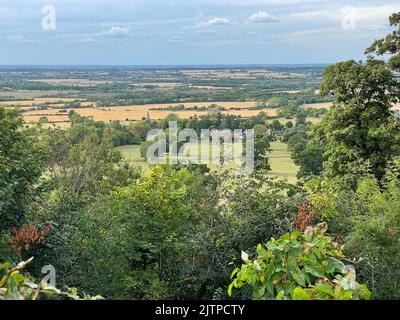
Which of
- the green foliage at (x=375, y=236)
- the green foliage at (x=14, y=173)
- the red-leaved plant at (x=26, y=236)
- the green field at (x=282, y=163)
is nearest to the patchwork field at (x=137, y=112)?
the green field at (x=282, y=163)

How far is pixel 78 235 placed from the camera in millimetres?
12727

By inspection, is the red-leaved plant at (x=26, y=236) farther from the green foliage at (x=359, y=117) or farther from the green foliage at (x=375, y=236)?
the green foliage at (x=359, y=117)

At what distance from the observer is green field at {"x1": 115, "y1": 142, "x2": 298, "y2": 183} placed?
118 feet

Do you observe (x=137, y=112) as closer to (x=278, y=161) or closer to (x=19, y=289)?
(x=278, y=161)

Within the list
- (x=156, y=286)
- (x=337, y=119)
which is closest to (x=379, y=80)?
(x=337, y=119)

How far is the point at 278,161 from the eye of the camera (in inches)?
1542

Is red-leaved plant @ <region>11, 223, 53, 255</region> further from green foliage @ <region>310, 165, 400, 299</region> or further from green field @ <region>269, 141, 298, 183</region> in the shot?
green field @ <region>269, 141, 298, 183</region>

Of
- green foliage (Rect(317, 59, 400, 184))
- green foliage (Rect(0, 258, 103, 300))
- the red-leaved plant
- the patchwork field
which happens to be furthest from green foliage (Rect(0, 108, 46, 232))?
the patchwork field

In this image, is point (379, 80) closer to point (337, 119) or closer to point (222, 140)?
point (337, 119)

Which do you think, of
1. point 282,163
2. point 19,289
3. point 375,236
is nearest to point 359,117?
point 375,236

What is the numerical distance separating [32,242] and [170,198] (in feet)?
14.6

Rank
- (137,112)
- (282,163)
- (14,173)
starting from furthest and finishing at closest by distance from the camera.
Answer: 1. (137,112)
2. (282,163)
3. (14,173)

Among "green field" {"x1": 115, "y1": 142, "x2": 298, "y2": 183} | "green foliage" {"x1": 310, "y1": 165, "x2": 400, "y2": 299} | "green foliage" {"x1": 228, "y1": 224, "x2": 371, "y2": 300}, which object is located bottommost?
"green field" {"x1": 115, "y1": 142, "x2": 298, "y2": 183}

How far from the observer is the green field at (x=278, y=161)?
1418 inches
